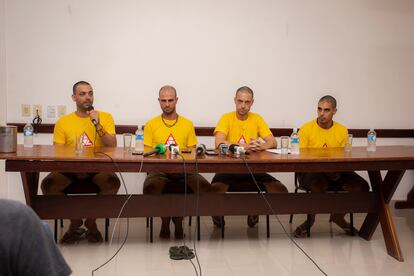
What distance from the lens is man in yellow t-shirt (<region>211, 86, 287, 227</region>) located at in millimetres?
3592

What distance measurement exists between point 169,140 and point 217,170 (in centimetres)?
105

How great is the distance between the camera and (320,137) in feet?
13.2

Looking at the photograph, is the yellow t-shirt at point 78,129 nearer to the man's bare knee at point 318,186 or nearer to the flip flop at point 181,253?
the flip flop at point 181,253

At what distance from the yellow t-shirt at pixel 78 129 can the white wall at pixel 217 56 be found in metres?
0.57

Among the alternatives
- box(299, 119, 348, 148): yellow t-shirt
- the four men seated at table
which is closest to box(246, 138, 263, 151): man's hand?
the four men seated at table

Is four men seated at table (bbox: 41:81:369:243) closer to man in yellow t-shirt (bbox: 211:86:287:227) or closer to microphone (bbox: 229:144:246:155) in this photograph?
man in yellow t-shirt (bbox: 211:86:287:227)

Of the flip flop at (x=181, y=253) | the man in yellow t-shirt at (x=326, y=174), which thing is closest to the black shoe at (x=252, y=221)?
the man in yellow t-shirt at (x=326, y=174)

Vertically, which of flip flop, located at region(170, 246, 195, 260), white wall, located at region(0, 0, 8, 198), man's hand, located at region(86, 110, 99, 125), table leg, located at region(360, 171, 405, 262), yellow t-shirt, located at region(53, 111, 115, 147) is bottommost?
flip flop, located at region(170, 246, 195, 260)

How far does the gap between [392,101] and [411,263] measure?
2260mm

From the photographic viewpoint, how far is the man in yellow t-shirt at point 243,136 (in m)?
3.59

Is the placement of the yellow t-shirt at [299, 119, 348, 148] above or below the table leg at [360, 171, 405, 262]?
above

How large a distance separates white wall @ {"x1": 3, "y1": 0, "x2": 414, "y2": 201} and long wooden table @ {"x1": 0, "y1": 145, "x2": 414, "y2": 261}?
120 centimetres

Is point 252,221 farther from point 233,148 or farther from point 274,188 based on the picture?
point 233,148

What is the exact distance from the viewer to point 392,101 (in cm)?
482
